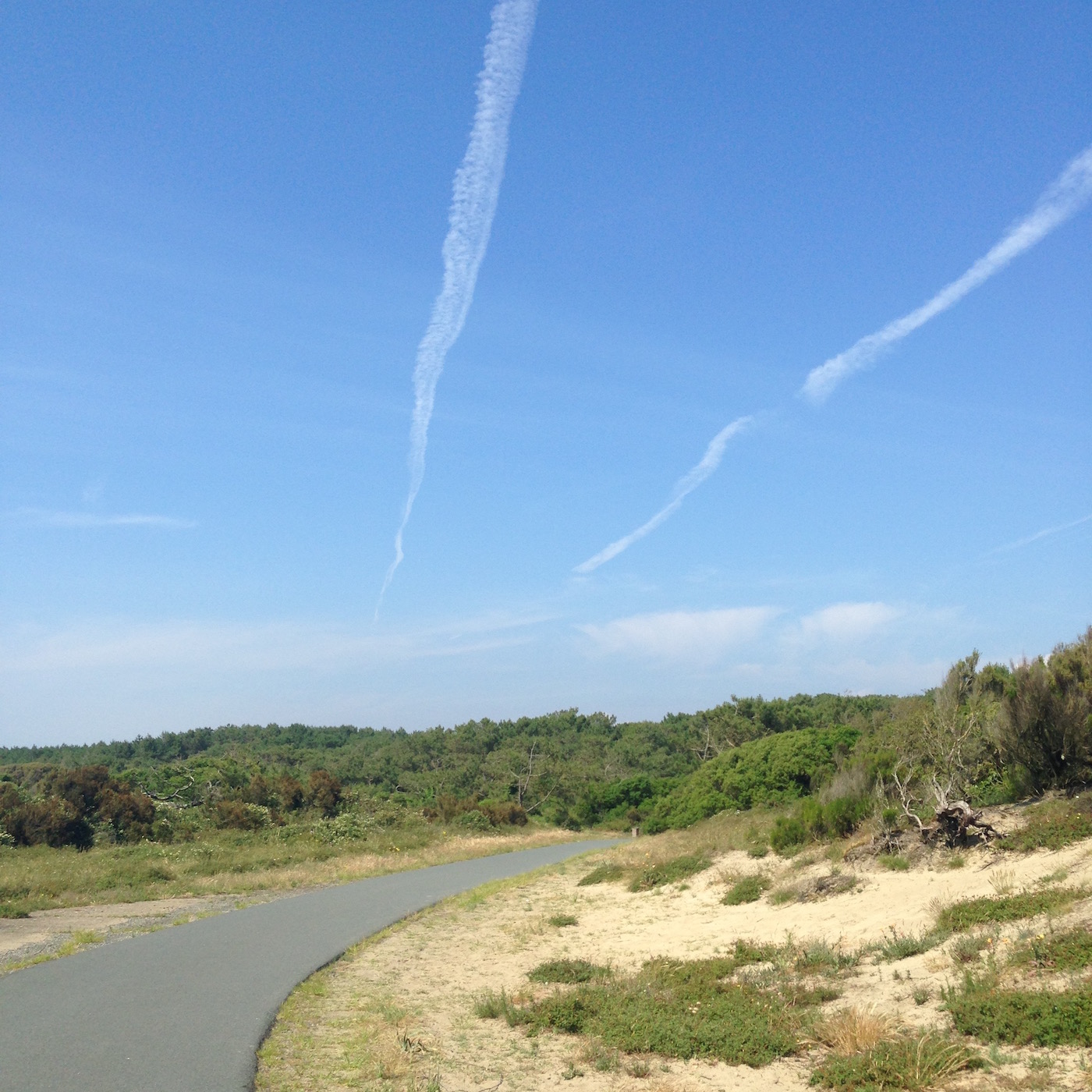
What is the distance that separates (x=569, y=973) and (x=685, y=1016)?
116 inches

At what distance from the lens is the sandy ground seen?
811cm

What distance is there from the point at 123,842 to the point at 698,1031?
131ft

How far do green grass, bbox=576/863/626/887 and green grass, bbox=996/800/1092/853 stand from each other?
11.9 meters

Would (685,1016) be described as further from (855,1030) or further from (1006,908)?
(1006,908)

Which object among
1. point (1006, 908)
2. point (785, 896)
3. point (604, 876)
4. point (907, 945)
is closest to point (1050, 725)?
point (785, 896)

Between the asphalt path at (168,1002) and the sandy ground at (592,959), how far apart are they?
0.50m

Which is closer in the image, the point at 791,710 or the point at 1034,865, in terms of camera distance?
the point at 1034,865

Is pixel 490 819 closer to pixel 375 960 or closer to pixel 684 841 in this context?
pixel 684 841

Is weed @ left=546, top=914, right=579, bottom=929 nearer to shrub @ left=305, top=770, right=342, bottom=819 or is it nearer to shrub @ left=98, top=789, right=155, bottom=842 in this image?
shrub @ left=98, top=789, right=155, bottom=842

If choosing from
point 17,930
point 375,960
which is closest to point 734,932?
point 375,960

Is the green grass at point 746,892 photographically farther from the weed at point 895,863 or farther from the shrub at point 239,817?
the shrub at point 239,817

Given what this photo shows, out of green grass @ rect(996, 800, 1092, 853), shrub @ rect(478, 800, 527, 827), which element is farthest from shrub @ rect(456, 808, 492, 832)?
green grass @ rect(996, 800, 1092, 853)

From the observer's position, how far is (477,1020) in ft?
34.1

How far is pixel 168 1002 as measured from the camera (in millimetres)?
10062
